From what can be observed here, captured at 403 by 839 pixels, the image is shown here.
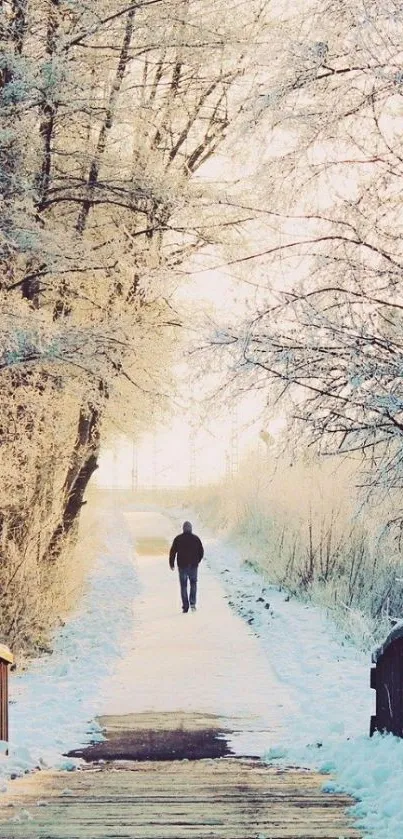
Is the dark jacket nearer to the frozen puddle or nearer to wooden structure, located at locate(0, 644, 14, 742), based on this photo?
the frozen puddle

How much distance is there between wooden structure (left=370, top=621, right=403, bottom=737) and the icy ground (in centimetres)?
17

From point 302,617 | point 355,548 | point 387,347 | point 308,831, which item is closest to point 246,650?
point 302,617

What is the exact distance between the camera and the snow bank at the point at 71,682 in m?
8.84

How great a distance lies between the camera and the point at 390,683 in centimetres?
847

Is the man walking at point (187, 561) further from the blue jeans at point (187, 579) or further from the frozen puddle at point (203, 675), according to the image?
the frozen puddle at point (203, 675)

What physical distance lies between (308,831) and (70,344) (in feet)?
24.7

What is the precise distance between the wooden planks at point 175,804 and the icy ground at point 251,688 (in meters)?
0.26

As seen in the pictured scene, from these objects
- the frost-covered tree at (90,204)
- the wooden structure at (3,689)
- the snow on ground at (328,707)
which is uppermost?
the frost-covered tree at (90,204)

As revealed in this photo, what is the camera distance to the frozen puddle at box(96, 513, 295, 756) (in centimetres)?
1038

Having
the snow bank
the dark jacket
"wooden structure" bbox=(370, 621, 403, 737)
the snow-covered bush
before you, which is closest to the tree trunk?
the snow bank

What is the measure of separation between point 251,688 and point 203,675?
2.98 feet

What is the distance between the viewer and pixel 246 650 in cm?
1466

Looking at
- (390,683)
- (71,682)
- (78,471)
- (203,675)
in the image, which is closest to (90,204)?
(78,471)

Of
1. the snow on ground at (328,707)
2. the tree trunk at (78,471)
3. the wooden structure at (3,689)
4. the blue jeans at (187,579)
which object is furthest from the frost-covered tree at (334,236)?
the blue jeans at (187,579)
